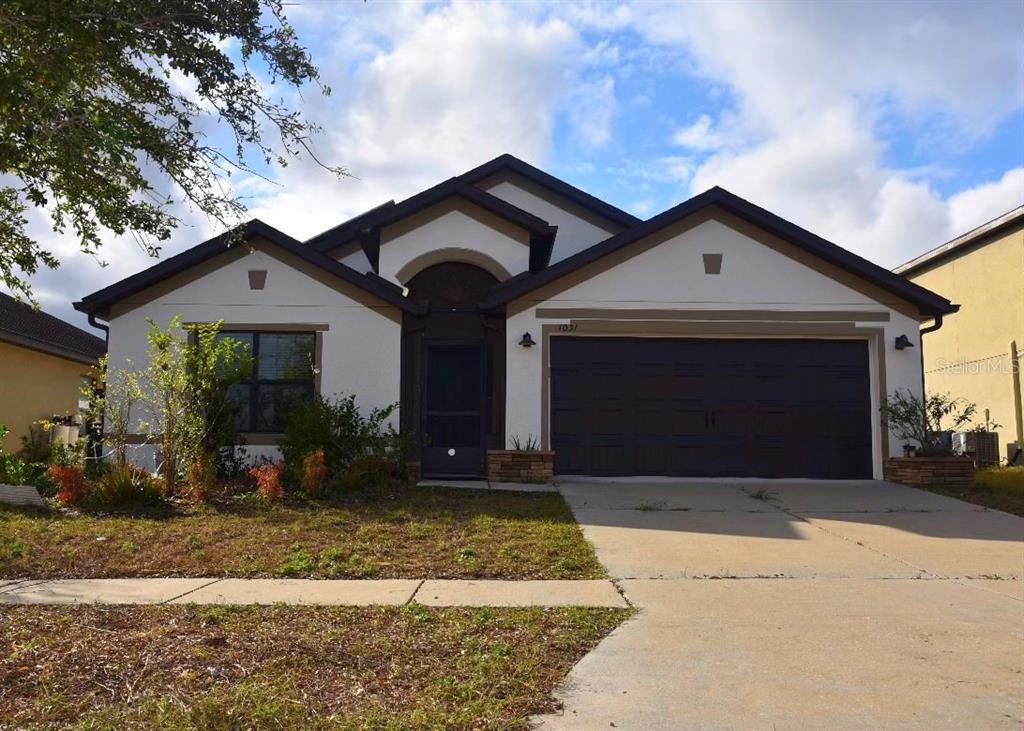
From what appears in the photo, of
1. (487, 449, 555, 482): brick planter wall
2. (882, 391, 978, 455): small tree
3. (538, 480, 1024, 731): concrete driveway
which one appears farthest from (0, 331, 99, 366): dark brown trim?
(882, 391, 978, 455): small tree

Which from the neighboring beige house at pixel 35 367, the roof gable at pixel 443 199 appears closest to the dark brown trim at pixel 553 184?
the roof gable at pixel 443 199

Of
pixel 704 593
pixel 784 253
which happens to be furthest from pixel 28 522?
pixel 784 253

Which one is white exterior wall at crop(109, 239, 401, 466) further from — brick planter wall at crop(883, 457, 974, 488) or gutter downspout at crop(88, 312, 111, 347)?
brick planter wall at crop(883, 457, 974, 488)

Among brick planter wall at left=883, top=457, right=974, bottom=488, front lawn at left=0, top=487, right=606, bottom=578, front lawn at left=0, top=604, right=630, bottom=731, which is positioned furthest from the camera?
brick planter wall at left=883, top=457, right=974, bottom=488

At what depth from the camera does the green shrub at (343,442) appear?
1138 cm

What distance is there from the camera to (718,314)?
13.1m

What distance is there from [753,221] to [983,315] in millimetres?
9416

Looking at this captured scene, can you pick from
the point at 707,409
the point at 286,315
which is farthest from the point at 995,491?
the point at 286,315

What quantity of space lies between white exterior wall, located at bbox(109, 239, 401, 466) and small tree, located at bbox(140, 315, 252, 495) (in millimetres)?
1375

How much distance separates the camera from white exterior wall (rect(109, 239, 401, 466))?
13117mm

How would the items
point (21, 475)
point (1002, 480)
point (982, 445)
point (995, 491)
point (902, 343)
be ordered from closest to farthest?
point (21, 475) < point (995, 491) < point (1002, 480) < point (902, 343) < point (982, 445)

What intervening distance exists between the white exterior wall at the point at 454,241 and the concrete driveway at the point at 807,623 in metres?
5.90

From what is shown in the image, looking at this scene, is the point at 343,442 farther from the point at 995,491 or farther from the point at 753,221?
the point at 995,491

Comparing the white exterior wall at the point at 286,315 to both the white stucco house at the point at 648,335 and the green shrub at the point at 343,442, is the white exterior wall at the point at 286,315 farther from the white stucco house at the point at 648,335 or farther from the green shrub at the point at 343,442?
the green shrub at the point at 343,442
